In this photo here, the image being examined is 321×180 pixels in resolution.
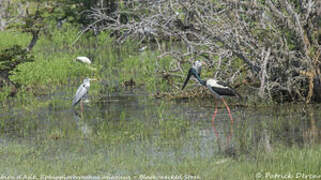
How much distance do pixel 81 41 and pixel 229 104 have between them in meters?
10.8

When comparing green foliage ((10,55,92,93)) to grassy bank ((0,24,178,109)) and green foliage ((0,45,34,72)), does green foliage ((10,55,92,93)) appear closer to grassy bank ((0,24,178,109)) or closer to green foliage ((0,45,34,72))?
grassy bank ((0,24,178,109))

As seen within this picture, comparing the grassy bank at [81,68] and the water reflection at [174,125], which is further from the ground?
the grassy bank at [81,68]

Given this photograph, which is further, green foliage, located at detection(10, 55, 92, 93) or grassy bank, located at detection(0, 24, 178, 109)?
green foliage, located at detection(10, 55, 92, 93)

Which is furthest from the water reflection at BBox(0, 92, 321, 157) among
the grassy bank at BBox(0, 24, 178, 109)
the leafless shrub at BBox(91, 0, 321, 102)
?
the grassy bank at BBox(0, 24, 178, 109)

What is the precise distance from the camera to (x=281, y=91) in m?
10.8

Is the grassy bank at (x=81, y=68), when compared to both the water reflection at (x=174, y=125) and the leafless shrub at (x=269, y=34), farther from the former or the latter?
the leafless shrub at (x=269, y=34)

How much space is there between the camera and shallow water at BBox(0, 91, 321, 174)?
7.86 meters

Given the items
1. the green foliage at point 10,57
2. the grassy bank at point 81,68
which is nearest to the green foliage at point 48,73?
the grassy bank at point 81,68

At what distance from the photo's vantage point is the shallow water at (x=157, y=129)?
786cm

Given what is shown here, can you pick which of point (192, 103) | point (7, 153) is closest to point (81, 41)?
point (192, 103)

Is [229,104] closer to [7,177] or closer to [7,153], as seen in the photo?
[7,153]

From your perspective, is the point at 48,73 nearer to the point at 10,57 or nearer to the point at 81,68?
the point at 81,68

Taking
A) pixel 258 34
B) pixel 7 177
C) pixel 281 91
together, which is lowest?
pixel 7 177

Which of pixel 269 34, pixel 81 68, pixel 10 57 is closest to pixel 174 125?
pixel 269 34
